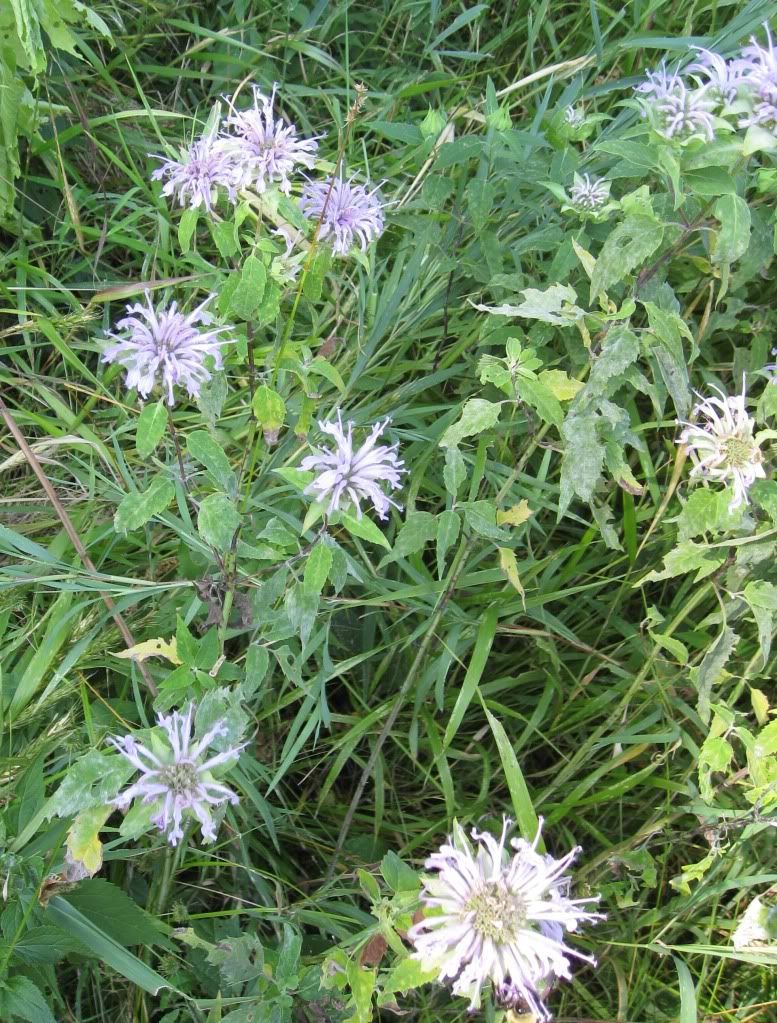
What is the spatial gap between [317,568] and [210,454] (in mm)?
165

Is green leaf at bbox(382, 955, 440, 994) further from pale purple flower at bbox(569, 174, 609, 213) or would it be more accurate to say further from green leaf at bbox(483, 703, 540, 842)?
pale purple flower at bbox(569, 174, 609, 213)

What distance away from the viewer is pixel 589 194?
47.4 inches

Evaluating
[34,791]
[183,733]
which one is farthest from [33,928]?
[183,733]

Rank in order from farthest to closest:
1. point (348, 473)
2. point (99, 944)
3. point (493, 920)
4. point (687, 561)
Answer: point (687, 561) → point (99, 944) → point (348, 473) → point (493, 920)

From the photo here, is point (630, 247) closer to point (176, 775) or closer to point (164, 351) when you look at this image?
point (164, 351)

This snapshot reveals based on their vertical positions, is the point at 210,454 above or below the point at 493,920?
above

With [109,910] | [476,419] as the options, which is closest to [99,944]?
[109,910]

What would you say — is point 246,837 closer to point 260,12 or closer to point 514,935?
point 514,935

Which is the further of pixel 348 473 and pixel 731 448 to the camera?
pixel 731 448

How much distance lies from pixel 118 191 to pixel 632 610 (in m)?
1.32

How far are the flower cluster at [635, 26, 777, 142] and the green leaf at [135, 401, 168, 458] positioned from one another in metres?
0.63

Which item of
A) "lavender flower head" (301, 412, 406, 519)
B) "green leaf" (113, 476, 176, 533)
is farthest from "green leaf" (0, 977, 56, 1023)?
"lavender flower head" (301, 412, 406, 519)

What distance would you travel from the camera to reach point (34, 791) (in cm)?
99

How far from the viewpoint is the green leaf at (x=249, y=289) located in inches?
35.3
